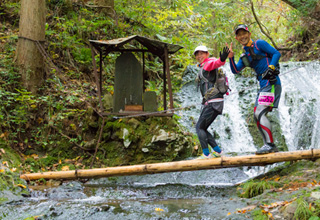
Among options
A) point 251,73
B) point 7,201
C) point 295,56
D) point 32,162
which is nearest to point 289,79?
point 251,73

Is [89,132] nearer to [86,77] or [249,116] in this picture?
[86,77]

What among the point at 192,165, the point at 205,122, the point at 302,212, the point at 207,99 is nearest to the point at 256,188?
the point at 192,165

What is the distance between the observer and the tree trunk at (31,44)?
7500 millimetres

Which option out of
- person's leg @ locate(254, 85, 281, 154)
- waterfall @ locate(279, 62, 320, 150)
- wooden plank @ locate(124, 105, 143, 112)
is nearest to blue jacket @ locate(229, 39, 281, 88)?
person's leg @ locate(254, 85, 281, 154)

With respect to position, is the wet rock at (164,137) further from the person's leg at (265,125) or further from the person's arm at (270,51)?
the person's arm at (270,51)

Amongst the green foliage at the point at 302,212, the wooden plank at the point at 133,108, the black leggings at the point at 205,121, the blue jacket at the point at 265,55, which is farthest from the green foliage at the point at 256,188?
the wooden plank at the point at 133,108

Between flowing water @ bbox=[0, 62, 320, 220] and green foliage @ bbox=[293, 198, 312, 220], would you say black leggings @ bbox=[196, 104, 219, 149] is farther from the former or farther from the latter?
green foliage @ bbox=[293, 198, 312, 220]

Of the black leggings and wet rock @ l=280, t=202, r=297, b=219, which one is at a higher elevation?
the black leggings

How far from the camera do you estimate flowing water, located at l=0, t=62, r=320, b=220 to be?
12.7 ft

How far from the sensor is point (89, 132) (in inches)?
293

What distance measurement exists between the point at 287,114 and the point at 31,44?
7702 mm

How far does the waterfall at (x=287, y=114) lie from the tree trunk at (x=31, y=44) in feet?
13.5

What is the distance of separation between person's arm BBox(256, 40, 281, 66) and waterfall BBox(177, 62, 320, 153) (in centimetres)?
299

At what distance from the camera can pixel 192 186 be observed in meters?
5.71
